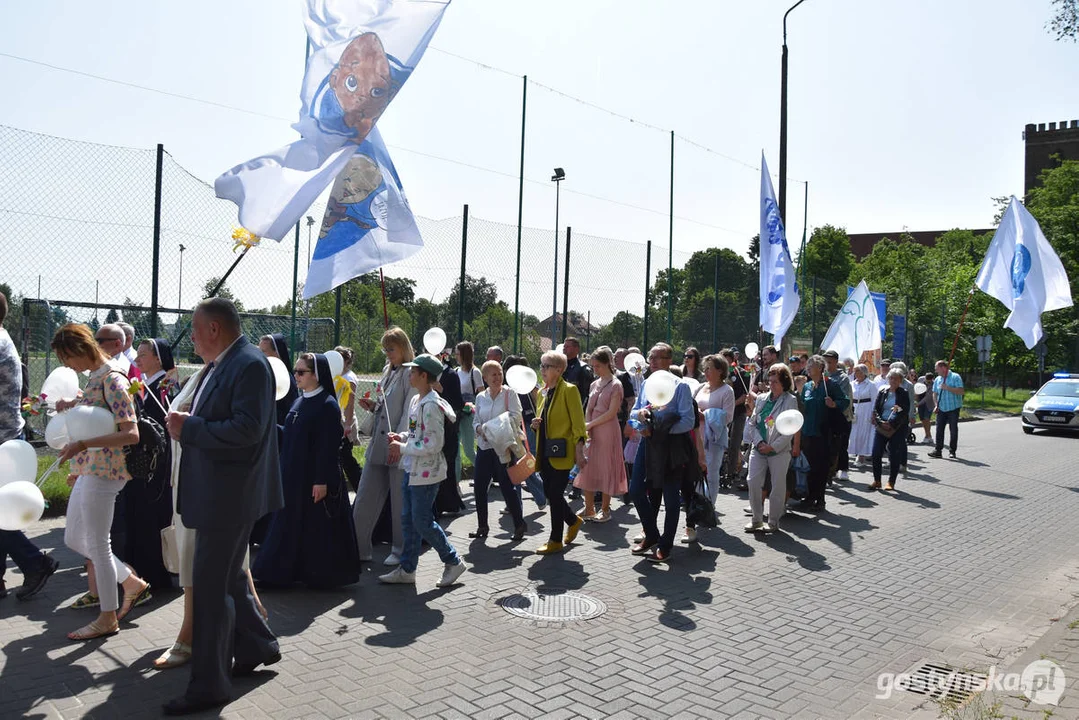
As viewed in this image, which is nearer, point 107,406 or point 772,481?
point 107,406

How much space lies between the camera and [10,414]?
227 inches

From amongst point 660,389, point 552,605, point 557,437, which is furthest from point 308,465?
point 660,389


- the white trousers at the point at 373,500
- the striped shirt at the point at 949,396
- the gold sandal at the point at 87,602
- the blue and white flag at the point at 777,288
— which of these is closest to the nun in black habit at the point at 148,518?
the gold sandal at the point at 87,602

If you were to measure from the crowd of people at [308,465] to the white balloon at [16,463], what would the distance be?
27 centimetres

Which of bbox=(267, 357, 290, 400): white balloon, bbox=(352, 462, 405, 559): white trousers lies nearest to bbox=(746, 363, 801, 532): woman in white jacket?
bbox=(352, 462, 405, 559): white trousers

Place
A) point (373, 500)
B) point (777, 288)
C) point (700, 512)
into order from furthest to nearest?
point (777, 288) → point (700, 512) → point (373, 500)

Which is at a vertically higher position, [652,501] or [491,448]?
[491,448]

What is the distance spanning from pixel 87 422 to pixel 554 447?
4044mm

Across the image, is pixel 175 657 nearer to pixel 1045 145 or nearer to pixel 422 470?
pixel 422 470

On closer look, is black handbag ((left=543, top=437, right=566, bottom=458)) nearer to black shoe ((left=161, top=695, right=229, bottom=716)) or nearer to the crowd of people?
the crowd of people

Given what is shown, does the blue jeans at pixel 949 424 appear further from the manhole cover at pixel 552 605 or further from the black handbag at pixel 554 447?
the manhole cover at pixel 552 605

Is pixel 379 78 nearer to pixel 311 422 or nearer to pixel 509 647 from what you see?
pixel 311 422

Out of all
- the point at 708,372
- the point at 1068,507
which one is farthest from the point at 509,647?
the point at 1068,507

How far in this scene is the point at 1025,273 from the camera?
15.0m
